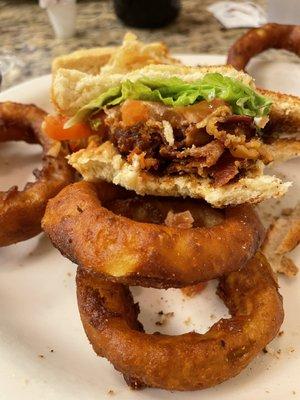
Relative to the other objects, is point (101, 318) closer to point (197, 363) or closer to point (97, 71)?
point (197, 363)

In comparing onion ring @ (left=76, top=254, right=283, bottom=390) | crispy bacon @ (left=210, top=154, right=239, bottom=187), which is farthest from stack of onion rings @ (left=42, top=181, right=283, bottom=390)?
crispy bacon @ (left=210, top=154, right=239, bottom=187)

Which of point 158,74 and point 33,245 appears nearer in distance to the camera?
point 158,74

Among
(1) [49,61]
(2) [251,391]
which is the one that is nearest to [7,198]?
(2) [251,391]

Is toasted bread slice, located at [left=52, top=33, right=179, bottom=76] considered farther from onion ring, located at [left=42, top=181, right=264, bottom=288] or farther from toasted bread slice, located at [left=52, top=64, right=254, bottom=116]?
onion ring, located at [left=42, top=181, right=264, bottom=288]

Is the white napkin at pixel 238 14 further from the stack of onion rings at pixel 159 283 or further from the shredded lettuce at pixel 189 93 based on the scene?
the stack of onion rings at pixel 159 283

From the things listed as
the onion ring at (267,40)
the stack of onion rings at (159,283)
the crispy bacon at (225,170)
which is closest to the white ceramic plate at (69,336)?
the stack of onion rings at (159,283)

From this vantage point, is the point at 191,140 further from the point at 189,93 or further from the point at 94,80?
the point at 94,80

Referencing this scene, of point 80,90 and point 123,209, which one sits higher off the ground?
point 80,90
